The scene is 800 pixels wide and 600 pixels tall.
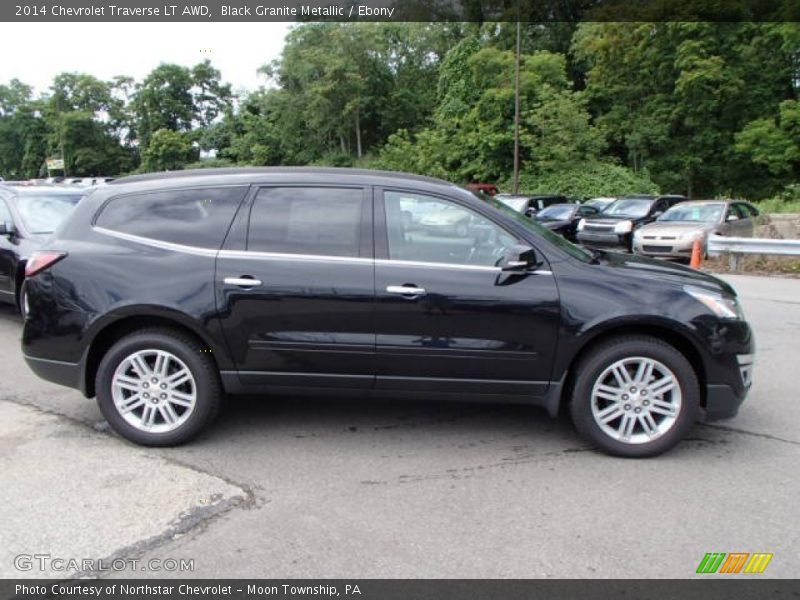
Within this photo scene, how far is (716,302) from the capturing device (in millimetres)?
4102

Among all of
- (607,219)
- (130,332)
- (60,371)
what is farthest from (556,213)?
(60,371)

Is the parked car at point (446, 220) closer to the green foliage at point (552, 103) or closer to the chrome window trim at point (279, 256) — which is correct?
the chrome window trim at point (279, 256)

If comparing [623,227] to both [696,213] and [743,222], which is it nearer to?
[696,213]

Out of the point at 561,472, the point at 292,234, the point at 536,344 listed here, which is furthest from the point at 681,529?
the point at 292,234

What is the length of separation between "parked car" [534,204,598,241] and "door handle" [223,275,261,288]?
14.5m

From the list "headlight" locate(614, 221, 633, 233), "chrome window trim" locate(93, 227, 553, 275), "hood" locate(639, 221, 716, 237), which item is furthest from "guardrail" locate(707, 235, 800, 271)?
"chrome window trim" locate(93, 227, 553, 275)

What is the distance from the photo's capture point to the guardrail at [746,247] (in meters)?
12.4

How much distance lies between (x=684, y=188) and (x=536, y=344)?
37.9m

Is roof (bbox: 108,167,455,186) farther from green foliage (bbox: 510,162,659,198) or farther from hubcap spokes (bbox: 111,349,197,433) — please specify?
green foliage (bbox: 510,162,659,198)

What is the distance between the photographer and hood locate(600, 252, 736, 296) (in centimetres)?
418

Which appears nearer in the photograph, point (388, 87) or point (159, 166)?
point (388, 87)

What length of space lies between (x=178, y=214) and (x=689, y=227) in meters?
13.0

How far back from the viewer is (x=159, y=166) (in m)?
62.6

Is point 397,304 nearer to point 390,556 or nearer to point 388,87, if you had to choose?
point 390,556
